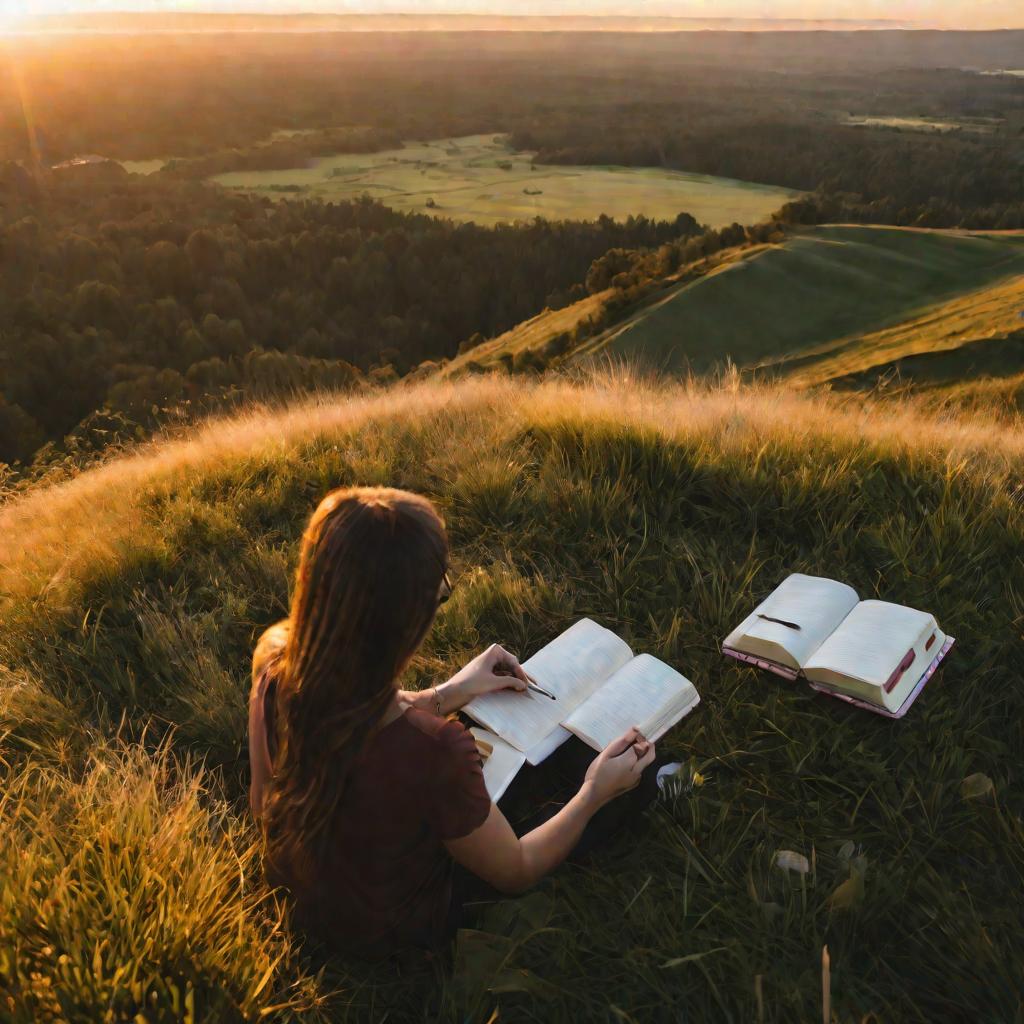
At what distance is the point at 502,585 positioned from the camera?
3623mm

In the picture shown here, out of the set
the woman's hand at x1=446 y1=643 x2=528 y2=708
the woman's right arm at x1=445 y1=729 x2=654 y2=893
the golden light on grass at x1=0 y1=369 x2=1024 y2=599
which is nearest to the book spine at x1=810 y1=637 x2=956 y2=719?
the woman's right arm at x1=445 y1=729 x2=654 y2=893

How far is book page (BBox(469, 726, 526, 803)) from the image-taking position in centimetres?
244

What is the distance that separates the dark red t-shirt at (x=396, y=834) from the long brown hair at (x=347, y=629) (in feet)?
0.19

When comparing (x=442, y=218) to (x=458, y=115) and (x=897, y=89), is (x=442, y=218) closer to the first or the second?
(x=458, y=115)

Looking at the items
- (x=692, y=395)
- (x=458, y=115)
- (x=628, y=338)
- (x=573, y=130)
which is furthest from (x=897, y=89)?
(x=692, y=395)

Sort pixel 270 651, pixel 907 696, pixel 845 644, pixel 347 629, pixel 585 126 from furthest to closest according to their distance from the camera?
pixel 585 126
pixel 845 644
pixel 907 696
pixel 270 651
pixel 347 629

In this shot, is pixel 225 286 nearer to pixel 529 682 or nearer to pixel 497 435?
pixel 497 435

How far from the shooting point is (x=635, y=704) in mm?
2719

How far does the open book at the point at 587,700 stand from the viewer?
8.53ft

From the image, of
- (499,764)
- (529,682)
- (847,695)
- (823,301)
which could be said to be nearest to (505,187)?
(823,301)

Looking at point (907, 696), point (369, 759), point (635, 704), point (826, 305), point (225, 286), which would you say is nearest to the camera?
point (369, 759)

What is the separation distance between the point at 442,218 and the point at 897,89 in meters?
159

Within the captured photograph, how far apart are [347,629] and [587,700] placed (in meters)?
1.37

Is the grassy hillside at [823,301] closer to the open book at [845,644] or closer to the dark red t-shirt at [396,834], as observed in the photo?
the open book at [845,644]
